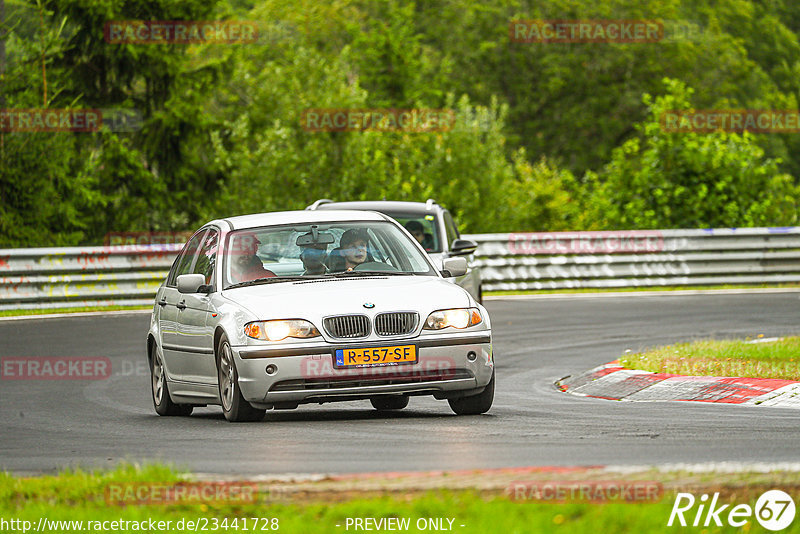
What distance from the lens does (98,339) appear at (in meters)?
19.4

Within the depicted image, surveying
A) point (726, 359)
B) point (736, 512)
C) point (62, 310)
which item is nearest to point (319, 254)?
point (726, 359)

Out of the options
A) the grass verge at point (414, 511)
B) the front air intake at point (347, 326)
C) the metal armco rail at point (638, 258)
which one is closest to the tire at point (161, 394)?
the front air intake at point (347, 326)

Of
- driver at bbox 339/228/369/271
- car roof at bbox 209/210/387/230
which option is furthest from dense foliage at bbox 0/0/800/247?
driver at bbox 339/228/369/271

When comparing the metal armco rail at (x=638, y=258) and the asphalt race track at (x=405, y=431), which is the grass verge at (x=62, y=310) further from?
the asphalt race track at (x=405, y=431)

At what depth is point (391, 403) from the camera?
38.7 feet

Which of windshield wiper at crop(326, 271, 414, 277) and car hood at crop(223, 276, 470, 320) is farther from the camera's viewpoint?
windshield wiper at crop(326, 271, 414, 277)

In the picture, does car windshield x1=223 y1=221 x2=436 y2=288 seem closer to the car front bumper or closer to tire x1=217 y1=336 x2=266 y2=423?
tire x1=217 y1=336 x2=266 y2=423

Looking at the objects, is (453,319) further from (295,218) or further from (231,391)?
(295,218)

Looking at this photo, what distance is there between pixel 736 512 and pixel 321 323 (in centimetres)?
457

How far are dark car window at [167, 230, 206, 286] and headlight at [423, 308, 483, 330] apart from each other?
2.75 metres

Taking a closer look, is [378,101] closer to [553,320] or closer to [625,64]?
[625,64]

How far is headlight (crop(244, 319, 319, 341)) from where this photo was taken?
10141mm

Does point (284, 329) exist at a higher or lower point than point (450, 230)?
higher

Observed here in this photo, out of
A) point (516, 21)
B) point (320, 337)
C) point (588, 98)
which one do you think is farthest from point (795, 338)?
point (588, 98)
